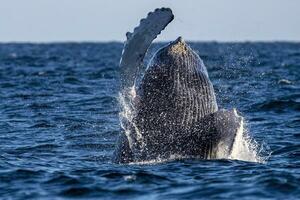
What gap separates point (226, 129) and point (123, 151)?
76.3 inches

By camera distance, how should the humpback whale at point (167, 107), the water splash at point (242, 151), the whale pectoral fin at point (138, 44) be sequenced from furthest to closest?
the whale pectoral fin at point (138, 44)
the humpback whale at point (167, 107)
the water splash at point (242, 151)

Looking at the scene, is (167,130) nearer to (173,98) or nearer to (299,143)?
(173,98)

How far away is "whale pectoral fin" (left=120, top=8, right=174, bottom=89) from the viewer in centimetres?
1568

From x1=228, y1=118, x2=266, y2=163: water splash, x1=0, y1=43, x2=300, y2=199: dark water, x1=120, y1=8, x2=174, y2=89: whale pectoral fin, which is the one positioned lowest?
x1=0, y1=43, x2=300, y2=199: dark water

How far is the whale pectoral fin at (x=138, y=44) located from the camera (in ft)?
51.4

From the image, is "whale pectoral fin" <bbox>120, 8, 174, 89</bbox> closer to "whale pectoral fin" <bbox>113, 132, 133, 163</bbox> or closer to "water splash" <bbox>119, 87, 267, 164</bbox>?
"water splash" <bbox>119, 87, 267, 164</bbox>

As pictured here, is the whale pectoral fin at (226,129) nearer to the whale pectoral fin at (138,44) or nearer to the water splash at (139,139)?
the water splash at (139,139)

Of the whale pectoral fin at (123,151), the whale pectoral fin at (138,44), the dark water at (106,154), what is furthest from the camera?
the whale pectoral fin at (138,44)

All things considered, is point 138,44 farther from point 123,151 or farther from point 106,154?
point 106,154

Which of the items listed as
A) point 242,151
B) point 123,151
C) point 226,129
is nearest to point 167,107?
point 123,151

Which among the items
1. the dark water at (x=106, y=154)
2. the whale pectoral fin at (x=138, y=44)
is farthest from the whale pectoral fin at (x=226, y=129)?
the whale pectoral fin at (x=138, y=44)

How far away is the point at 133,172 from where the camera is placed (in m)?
14.3

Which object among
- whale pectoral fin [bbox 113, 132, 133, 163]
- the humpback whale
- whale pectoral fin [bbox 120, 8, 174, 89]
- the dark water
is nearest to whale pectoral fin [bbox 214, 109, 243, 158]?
the humpback whale

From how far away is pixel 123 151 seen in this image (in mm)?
15367
